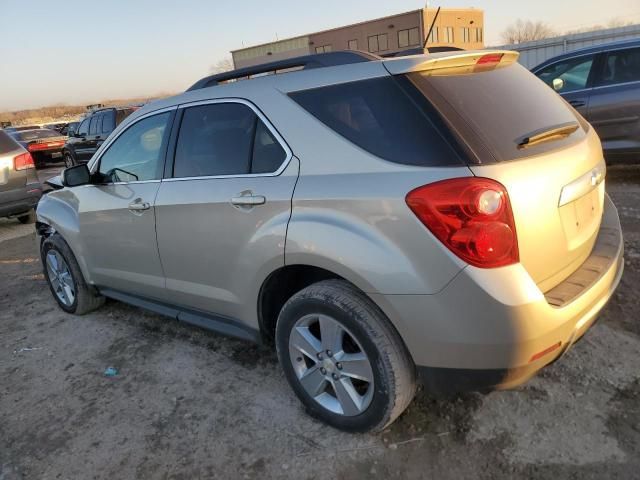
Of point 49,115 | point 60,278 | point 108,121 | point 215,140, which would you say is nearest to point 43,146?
point 108,121

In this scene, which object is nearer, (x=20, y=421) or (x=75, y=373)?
(x=20, y=421)

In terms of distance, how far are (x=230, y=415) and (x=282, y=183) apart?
4.28ft

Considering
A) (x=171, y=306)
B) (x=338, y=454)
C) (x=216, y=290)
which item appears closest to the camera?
(x=338, y=454)

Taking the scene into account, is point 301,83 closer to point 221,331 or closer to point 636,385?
point 221,331

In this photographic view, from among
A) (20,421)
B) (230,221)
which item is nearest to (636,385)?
(230,221)

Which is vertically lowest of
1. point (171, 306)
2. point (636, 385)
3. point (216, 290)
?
point (636, 385)

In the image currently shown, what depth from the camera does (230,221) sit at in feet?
8.89

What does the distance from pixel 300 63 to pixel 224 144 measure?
1.98 ft

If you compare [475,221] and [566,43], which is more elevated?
[475,221]

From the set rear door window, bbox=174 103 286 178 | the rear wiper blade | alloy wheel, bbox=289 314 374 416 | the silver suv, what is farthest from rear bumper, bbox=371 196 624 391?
rear door window, bbox=174 103 286 178

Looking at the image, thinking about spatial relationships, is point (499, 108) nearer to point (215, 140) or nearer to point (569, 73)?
point (215, 140)

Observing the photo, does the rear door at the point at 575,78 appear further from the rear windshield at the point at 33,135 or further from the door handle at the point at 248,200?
the rear windshield at the point at 33,135

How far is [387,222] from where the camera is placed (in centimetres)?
210

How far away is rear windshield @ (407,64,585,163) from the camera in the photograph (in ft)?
6.97
